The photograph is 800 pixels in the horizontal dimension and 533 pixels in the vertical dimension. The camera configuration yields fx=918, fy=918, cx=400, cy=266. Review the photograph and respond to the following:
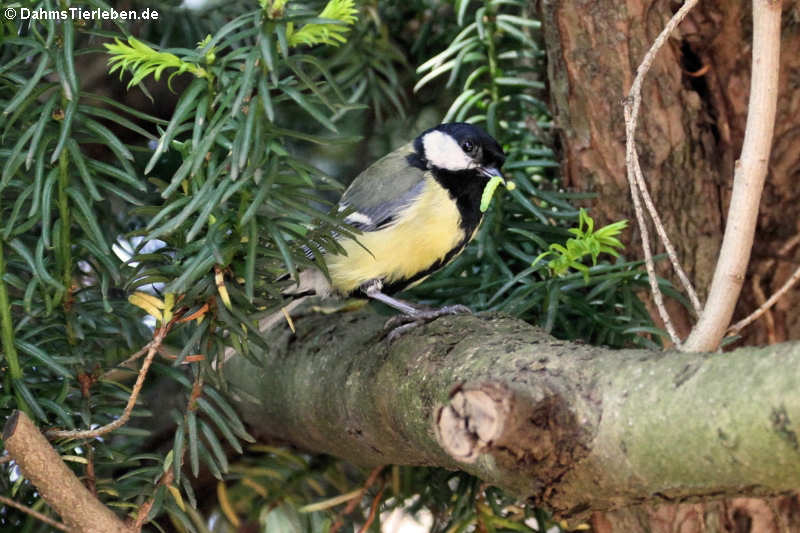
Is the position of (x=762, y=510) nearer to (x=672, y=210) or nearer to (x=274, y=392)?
(x=672, y=210)

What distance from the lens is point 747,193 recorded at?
2.59 ft

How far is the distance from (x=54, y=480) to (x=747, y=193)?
648mm

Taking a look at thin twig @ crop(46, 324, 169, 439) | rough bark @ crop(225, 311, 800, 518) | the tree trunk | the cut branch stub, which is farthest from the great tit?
the cut branch stub

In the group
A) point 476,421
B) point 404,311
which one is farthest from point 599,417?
point 404,311

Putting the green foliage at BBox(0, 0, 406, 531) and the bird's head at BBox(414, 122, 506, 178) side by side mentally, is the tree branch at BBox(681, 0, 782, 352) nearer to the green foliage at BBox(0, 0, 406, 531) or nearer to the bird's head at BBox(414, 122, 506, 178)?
the green foliage at BBox(0, 0, 406, 531)

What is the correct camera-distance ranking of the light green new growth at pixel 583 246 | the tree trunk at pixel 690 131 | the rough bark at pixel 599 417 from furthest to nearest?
the tree trunk at pixel 690 131 < the light green new growth at pixel 583 246 < the rough bark at pixel 599 417

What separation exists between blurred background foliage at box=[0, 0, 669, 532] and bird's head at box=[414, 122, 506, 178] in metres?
0.05

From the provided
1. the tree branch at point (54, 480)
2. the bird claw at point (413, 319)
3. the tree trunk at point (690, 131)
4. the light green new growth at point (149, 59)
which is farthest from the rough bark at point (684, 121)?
the tree branch at point (54, 480)

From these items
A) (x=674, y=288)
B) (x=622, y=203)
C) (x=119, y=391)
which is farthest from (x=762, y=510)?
(x=119, y=391)

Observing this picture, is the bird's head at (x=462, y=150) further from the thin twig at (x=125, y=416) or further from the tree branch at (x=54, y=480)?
the tree branch at (x=54, y=480)

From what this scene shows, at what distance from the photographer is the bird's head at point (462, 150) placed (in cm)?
130

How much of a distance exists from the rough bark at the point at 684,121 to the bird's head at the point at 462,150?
0.10m

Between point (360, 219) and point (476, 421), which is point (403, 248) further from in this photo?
point (476, 421)

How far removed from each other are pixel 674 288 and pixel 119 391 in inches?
27.5
